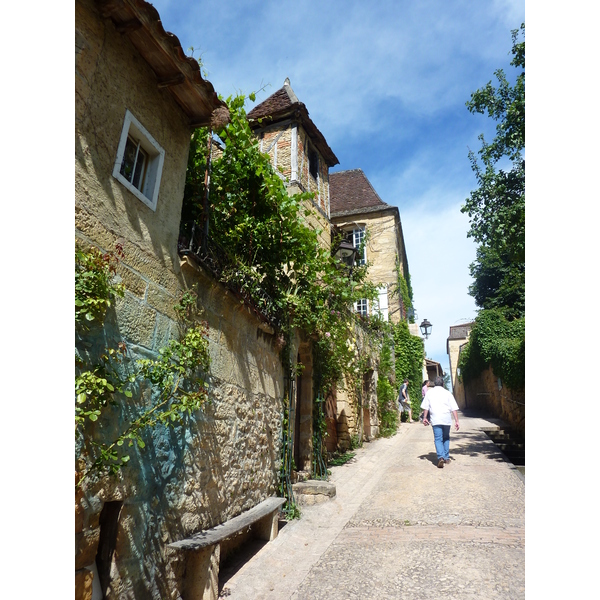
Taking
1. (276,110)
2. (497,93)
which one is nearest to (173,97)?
(276,110)

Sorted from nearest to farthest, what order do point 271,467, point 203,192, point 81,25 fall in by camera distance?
point 81,25
point 203,192
point 271,467

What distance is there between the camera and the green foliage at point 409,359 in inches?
640

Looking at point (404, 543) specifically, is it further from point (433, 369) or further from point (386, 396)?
point (433, 369)

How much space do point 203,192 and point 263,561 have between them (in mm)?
3522

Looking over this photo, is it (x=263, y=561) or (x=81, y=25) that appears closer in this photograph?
(x=81, y=25)

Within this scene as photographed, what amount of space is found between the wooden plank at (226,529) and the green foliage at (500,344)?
8.90m

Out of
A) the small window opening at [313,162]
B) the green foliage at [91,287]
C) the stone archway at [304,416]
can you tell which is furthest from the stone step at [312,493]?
the small window opening at [313,162]

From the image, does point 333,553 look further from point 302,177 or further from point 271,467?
point 302,177

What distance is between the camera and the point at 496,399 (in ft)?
55.7

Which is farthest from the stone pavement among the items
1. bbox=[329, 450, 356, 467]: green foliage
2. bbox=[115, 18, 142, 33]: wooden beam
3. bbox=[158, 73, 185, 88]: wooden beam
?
bbox=[115, 18, 142, 33]: wooden beam

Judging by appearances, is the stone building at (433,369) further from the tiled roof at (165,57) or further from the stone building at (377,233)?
the tiled roof at (165,57)

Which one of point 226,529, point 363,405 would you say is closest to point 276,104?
point 363,405

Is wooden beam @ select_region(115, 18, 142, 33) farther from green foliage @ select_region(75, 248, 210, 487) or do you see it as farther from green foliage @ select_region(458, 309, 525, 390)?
green foliage @ select_region(458, 309, 525, 390)

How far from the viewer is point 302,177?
28.5 feet
